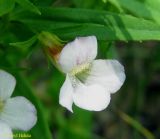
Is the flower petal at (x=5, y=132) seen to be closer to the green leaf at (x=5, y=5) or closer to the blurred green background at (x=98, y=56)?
the blurred green background at (x=98, y=56)

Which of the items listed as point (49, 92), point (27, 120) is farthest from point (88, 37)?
point (49, 92)

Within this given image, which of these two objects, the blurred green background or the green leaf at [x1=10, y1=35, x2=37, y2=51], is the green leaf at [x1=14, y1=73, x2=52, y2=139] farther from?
the green leaf at [x1=10, y1=35, x2=37, y2=51]

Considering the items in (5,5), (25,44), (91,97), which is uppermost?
(5,5)

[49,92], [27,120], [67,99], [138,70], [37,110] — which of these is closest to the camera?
[67,99]

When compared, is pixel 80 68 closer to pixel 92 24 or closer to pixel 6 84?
pixel 92 24

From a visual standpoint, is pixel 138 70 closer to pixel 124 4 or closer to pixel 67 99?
pixel 124 4

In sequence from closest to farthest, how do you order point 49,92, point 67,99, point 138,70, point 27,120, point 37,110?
point 67,99 → point 27,120 → point 37,110 → point 49,92 → point 138,70

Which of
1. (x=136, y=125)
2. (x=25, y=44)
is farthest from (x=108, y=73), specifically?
(x=136, y=125)
